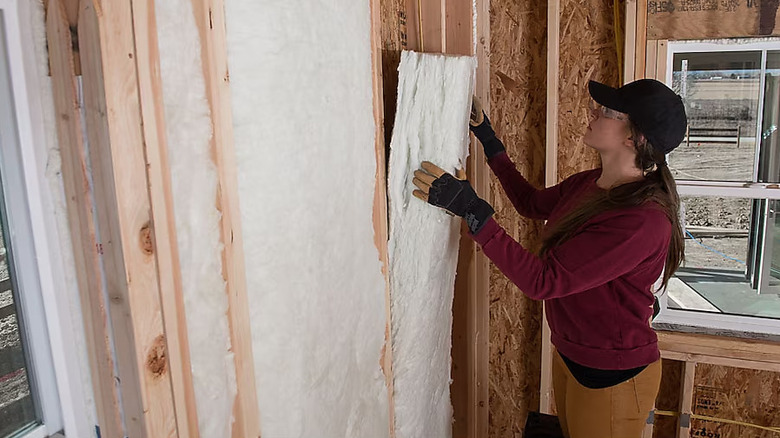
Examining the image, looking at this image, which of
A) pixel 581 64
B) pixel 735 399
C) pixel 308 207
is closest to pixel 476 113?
pixel 581 64

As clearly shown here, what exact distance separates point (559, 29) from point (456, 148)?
0.96m

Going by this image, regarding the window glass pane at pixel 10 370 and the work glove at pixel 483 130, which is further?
the work glove at pixel 483 130

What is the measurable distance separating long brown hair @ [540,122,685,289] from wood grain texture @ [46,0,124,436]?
1301 mm

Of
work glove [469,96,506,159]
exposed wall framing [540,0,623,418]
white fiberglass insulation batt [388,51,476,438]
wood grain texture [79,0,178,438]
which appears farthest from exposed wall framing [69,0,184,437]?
exposed wall framing [540,0,623,418]

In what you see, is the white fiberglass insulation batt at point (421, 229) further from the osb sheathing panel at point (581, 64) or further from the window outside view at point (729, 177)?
the window outside view at point (729, 177)

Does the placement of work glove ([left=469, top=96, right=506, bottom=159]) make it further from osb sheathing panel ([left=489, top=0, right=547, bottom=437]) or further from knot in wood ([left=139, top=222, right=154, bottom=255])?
knot in wood ([left=139, top=222, right=154, bottom=255])

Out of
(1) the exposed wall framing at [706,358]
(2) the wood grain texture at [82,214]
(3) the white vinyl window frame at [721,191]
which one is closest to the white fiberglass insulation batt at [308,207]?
(2) the wood grain texture at [82,214]

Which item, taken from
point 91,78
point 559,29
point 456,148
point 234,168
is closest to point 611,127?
point 456,148

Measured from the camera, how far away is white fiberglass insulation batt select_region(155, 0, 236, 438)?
890mm

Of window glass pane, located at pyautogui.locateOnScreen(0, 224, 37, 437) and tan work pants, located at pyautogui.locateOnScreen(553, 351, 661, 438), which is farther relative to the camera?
tan work pants, located at pyautogui.locateOnScreen(553, 351, 661, 438)

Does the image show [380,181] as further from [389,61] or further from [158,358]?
[158,358]

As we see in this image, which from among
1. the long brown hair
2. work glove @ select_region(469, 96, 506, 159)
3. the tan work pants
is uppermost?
work glove @ select_region(469, 96, 506, 159)

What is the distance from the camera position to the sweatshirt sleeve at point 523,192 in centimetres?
213

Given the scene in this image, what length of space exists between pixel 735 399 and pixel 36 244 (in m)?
2.78
